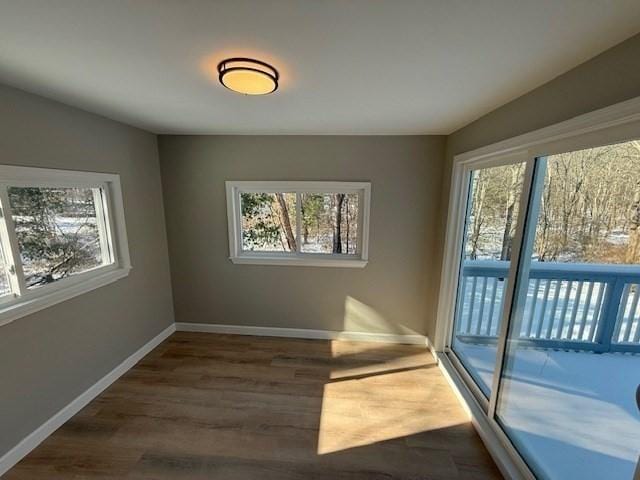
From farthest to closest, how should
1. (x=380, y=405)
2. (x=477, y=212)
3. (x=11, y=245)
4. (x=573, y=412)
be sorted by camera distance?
(x=477, y=212)
(x=380, y=405)
(x=11, y=245)
(x=573, y=412)

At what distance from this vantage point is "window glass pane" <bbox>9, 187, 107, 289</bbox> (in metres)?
1.74

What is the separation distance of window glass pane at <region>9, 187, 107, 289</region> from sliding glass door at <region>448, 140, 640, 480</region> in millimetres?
3084

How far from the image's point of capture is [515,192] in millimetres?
1820

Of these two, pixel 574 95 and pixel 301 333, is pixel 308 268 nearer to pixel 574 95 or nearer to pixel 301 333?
pixel 301 333

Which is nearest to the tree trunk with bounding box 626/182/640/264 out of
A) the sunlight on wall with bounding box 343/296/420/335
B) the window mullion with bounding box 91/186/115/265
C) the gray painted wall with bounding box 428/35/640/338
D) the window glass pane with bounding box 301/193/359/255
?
the gray painted wall with bounding box 428/35/640/338

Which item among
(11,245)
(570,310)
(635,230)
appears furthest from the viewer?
(570,310)

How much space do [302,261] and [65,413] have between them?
2.19m

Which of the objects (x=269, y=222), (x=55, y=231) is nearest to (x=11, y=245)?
(x=55, y=231)

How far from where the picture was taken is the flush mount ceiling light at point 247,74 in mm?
1243

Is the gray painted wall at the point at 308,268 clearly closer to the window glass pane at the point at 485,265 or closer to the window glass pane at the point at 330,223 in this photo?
the window glass pane at the point at 330,223

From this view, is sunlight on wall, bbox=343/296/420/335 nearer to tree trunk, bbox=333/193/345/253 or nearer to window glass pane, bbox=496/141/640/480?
tree trunk, bbox=333/193/345/253

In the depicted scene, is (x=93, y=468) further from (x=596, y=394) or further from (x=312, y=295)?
(x=596, y=394)

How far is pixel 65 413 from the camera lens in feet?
6.42

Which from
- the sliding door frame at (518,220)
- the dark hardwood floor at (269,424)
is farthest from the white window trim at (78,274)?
the sliding door frame at (518,220)
